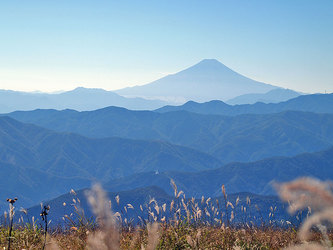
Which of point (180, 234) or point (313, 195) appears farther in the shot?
point (180, 234)

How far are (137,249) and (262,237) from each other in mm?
2121

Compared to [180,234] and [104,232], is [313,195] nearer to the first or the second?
[104,232]

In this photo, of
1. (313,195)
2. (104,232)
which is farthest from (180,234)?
(313,195)

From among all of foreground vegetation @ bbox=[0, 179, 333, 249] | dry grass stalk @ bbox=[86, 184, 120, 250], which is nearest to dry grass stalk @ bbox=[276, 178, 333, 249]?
foreground vegetation @ bbox=[0, 179, 333, 249]

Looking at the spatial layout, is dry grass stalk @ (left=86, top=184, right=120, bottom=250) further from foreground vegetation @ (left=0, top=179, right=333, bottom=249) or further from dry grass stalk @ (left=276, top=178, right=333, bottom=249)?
dry grass stalk @ (left=276, top=178, right=333, bottom=249)

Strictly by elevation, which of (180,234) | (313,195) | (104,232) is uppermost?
(313,195)

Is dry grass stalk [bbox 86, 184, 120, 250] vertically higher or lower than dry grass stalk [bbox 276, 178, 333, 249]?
lower

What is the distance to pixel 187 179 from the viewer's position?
19988 centimetres

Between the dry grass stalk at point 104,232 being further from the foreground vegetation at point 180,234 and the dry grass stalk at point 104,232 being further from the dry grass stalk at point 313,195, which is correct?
the dry grass stalk at point 313,195

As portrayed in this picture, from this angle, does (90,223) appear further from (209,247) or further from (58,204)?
(58,204)

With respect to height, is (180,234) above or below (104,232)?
below

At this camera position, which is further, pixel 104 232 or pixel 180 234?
pixel 180 234

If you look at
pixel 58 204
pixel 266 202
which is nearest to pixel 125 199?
pixel 58 204

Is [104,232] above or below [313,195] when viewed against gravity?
below
